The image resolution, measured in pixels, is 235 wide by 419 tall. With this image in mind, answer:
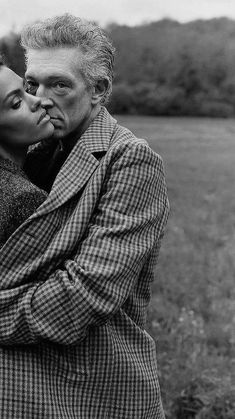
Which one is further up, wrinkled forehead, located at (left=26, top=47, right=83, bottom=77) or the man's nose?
wrinkled forehead, located at (left=26, top=47, right=83, bottom=77)

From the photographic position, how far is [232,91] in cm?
5281

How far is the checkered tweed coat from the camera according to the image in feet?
6.59

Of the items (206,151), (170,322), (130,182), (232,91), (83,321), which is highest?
(130,182)

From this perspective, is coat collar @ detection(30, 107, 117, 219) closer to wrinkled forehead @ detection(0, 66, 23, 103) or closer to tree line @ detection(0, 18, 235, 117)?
wrinkled forehead @ detection(0, 66, 23, 103)

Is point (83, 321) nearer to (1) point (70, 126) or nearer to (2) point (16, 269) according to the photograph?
(2) point (16, 269)

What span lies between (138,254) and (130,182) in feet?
0.76

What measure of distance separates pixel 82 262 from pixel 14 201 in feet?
0.92

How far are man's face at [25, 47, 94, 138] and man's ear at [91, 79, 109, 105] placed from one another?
0.12 feet

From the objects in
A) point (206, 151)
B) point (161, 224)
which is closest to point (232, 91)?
point (206, 151)

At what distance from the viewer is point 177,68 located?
170 feet

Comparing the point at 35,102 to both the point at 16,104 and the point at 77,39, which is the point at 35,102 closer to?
the point at 16,104

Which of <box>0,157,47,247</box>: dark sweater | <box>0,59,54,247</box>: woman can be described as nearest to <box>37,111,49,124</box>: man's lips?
<box>0,59,54,247</box>: woman

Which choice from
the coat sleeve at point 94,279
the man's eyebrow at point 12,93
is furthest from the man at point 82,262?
the man's eyebrow at point 12,93

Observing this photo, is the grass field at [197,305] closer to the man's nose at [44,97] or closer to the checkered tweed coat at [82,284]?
the checkered tweed coat at [82,284]
